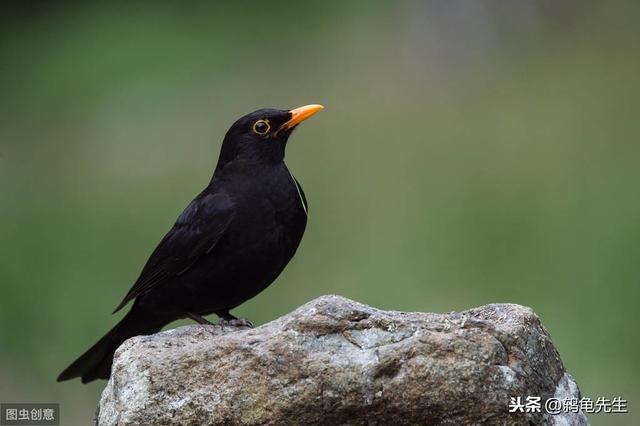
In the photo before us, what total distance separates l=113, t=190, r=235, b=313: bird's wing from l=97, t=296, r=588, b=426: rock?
1.25m

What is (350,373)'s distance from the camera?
14.3 feet

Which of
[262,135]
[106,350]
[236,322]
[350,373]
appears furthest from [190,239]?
[350,373]

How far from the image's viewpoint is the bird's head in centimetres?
620

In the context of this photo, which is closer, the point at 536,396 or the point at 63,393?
the point at 536,396

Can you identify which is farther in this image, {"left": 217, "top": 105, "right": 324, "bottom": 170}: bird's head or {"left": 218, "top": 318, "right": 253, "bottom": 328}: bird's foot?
Answer: {"left": 217, "top": 105, "right": 324, "bottom": 170}: bird's head

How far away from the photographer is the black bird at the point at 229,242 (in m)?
5.81

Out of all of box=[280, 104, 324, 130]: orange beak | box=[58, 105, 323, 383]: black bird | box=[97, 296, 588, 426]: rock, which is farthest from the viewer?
box=[280, 104, 324, 130]: orange beak

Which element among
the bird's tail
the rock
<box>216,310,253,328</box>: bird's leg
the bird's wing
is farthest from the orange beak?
the rock

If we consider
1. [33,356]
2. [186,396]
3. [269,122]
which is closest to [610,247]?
[269,122]

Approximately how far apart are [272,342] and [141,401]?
0.64m

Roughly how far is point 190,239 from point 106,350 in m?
0.94

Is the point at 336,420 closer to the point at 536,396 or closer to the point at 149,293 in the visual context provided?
the point at 536,396

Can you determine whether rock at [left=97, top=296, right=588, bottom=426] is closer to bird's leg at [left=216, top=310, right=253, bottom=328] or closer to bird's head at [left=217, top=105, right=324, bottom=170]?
bird's leg at [left=216, top=310, right=253, bottom=328]

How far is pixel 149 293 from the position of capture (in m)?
6.21
